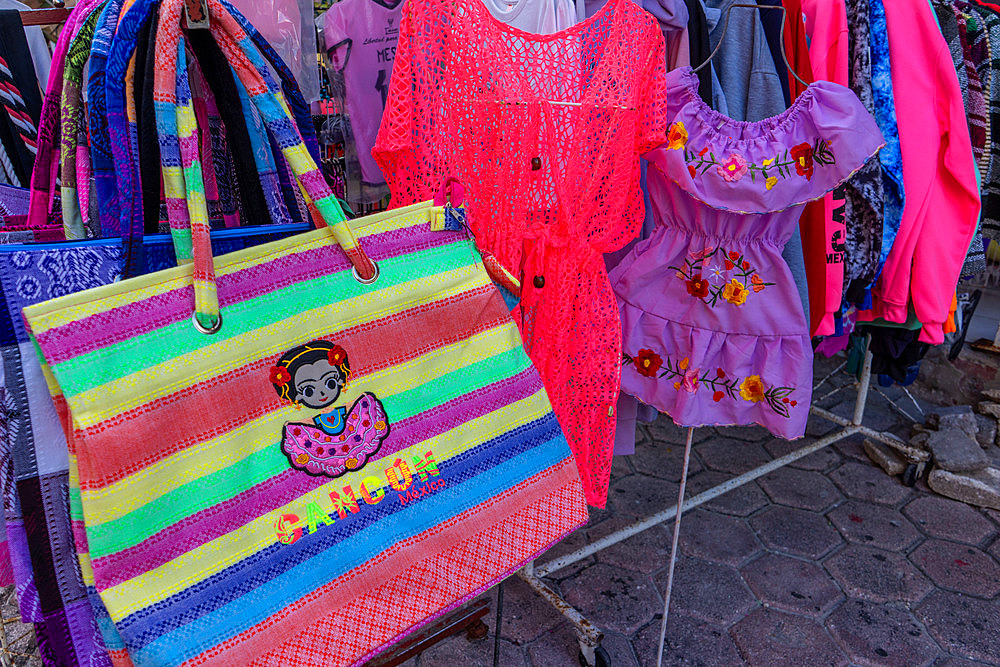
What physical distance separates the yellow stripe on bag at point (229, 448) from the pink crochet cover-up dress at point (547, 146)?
52cm

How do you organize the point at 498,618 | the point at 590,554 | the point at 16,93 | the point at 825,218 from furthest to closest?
the point at 590,554 < the point at 825,218 < the point at 498,618 < the point at 16,93

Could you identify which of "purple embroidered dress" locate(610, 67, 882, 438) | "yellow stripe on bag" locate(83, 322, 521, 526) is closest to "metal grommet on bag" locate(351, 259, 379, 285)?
"yellow stripe on bag" locate(83, 322, 521, 526)

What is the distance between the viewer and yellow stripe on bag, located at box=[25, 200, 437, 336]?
65 centimetres

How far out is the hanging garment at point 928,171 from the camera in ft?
5.55

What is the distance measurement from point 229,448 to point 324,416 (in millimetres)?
122

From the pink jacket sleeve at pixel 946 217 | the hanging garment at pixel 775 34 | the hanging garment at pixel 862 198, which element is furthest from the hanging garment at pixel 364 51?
the pink jacket sleeve at pixel 946 217

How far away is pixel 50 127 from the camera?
2.74 ft

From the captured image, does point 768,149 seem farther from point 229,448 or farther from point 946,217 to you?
point 229,448

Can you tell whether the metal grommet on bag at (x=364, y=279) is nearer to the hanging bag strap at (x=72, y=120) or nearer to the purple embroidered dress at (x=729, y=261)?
the hanging bag strap at (x=72, y=120)

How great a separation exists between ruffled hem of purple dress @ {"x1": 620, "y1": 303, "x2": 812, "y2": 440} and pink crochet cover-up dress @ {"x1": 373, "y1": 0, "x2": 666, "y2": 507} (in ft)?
0.77

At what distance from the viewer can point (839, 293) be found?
1.74m

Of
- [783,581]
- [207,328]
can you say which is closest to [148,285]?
[207,328]

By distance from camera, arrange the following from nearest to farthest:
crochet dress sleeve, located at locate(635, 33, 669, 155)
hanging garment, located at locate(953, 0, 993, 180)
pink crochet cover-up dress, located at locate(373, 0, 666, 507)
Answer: pink crochet cover-up dress, located at locate(373, 0, 666, 507) → crochet dress sleeve, located at locate(635, 33, 669, 155) → hanging garment, located at locate(953, 0, 993, 180)

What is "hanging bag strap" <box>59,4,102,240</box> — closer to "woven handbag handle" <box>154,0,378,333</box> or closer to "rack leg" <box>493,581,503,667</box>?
"woven handbag handle" <box>154,0,378,333</box>
